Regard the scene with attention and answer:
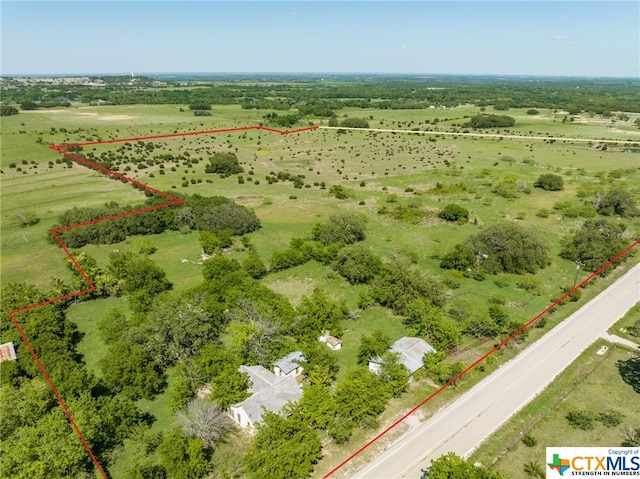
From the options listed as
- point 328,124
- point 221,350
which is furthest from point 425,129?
point 221,350

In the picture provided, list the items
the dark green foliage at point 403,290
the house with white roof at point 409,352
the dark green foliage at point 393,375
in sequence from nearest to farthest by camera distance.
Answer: the dark green foliage at point 393,375
the house with white roof at point 409,352
the dark green foliage at point 403,290

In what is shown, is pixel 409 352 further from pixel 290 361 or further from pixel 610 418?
pixel 610 418

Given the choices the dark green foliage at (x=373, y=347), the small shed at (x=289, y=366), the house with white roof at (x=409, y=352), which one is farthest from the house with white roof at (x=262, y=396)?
the house with white roof at (x=409, y=352)

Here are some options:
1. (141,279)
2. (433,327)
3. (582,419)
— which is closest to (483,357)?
(433,327)

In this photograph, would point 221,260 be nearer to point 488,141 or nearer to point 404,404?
point 404,404

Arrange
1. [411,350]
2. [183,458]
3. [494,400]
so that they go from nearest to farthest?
Result: [183,458], [494,400], [411,350]

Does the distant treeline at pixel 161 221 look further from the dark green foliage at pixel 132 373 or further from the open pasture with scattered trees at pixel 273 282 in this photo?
the dark green foliage at pixel 132 373

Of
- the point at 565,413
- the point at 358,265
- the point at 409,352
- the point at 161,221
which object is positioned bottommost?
the point at 565,413
